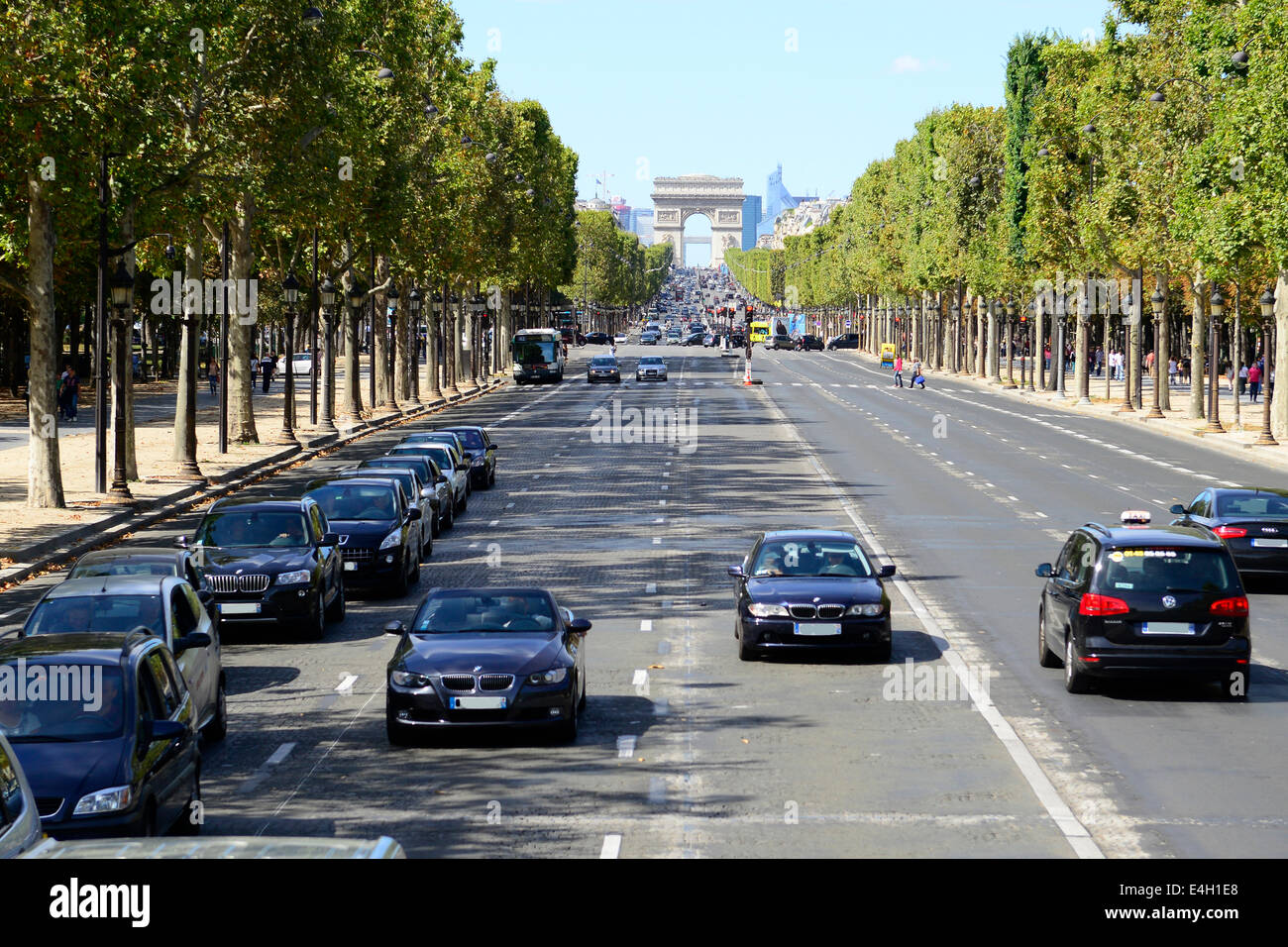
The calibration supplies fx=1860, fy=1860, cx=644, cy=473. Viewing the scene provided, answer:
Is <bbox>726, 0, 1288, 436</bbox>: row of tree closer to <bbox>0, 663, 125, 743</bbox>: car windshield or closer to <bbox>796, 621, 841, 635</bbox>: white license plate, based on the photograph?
<bbox>796, 621, 841, 635</bbox>: white license plate

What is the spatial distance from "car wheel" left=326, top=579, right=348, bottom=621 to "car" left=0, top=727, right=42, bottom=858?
1311 centimetres

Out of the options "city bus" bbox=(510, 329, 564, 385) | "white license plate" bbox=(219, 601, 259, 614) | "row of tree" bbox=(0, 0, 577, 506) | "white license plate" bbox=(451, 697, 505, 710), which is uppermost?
"row of tree" bbox=(0, 0, 577, 506)

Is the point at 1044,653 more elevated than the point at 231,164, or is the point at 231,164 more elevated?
the point at 231,164

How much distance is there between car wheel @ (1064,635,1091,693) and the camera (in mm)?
18062

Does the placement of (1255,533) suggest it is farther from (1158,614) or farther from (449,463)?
(449,463)

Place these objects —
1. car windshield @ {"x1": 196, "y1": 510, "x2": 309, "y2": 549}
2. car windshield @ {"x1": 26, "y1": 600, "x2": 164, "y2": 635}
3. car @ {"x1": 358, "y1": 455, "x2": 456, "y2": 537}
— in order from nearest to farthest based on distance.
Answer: car windshield @ {"x1": 26, "y1": 600, "x2": 164, "y2": 635} → car windshield @ {"x1": 196, "y1": 510, "x2": 309, "y2": 549} → car @ {"x1": 358, "y1": 455, "x2": 456, "y2": 537}

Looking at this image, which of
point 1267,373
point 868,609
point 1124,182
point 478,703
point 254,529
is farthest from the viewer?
point 1124,182

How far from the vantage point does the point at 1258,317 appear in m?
79.1

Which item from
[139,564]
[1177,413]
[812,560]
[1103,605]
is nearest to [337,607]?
[139,564]

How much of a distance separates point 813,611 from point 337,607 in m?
6.64

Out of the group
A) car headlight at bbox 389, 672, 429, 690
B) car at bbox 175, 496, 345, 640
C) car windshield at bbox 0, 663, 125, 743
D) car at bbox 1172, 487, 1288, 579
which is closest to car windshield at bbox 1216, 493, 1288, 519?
car at bbox 1172, 487, 1288, 579

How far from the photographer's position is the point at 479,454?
1689 inches

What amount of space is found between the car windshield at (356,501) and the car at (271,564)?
2.33 metres

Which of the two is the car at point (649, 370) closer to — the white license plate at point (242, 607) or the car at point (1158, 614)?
the white license plate at point (242, 607)
